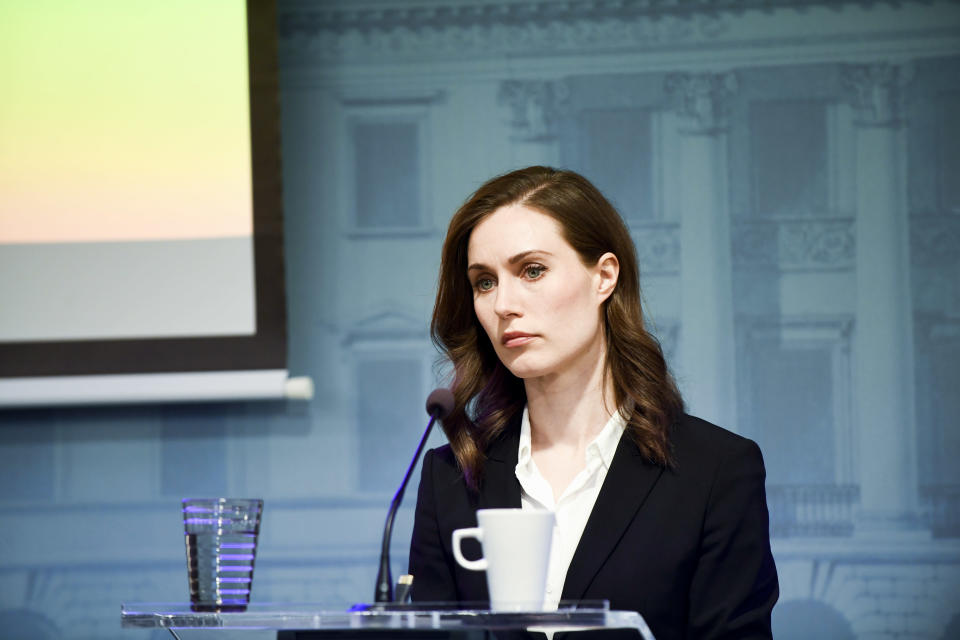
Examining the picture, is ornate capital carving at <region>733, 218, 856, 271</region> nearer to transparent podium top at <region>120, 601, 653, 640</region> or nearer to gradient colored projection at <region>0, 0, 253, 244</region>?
gradient colored projection at <region>0, 0, 253, 244</region>

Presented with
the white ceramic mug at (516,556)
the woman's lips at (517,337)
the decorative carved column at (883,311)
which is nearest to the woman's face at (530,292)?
the woman's lips at (517,337)

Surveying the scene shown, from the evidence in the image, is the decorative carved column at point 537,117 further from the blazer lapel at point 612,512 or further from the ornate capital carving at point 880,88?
the blazer lapel at point 612,512

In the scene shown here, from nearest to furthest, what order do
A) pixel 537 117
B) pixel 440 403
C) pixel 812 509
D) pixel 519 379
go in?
pixel 440 403, pixel 519 379, pixel 812 509, pixel 537 117

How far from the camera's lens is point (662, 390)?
189cm

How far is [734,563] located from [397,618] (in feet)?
2.34

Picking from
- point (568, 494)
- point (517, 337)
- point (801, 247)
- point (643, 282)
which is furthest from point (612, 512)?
point (801, 247)

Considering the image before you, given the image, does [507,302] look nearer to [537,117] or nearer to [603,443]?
[603,443]

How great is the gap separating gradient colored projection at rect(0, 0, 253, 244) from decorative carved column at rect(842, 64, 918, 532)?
1.75 meters

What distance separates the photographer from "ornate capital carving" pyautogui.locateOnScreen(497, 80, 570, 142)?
3.17 meters

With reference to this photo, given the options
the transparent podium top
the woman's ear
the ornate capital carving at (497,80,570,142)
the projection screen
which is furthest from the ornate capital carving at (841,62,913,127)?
the transparent podium top

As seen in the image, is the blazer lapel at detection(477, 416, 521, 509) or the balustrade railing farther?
the balustrade railing

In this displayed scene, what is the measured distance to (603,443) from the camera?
184cm

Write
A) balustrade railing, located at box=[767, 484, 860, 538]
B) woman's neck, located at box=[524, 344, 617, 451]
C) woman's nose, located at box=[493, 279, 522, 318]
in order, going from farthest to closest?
1. balustrade railing, located at box=[767, 484, 860, 538]
2. woman's neck, located at box=[524, 344, 617, 451]
3. woman's nose, located at box=[493, 279, 522, 318]

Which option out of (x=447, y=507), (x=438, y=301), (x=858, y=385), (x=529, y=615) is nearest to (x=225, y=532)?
(x=529, y=615)
